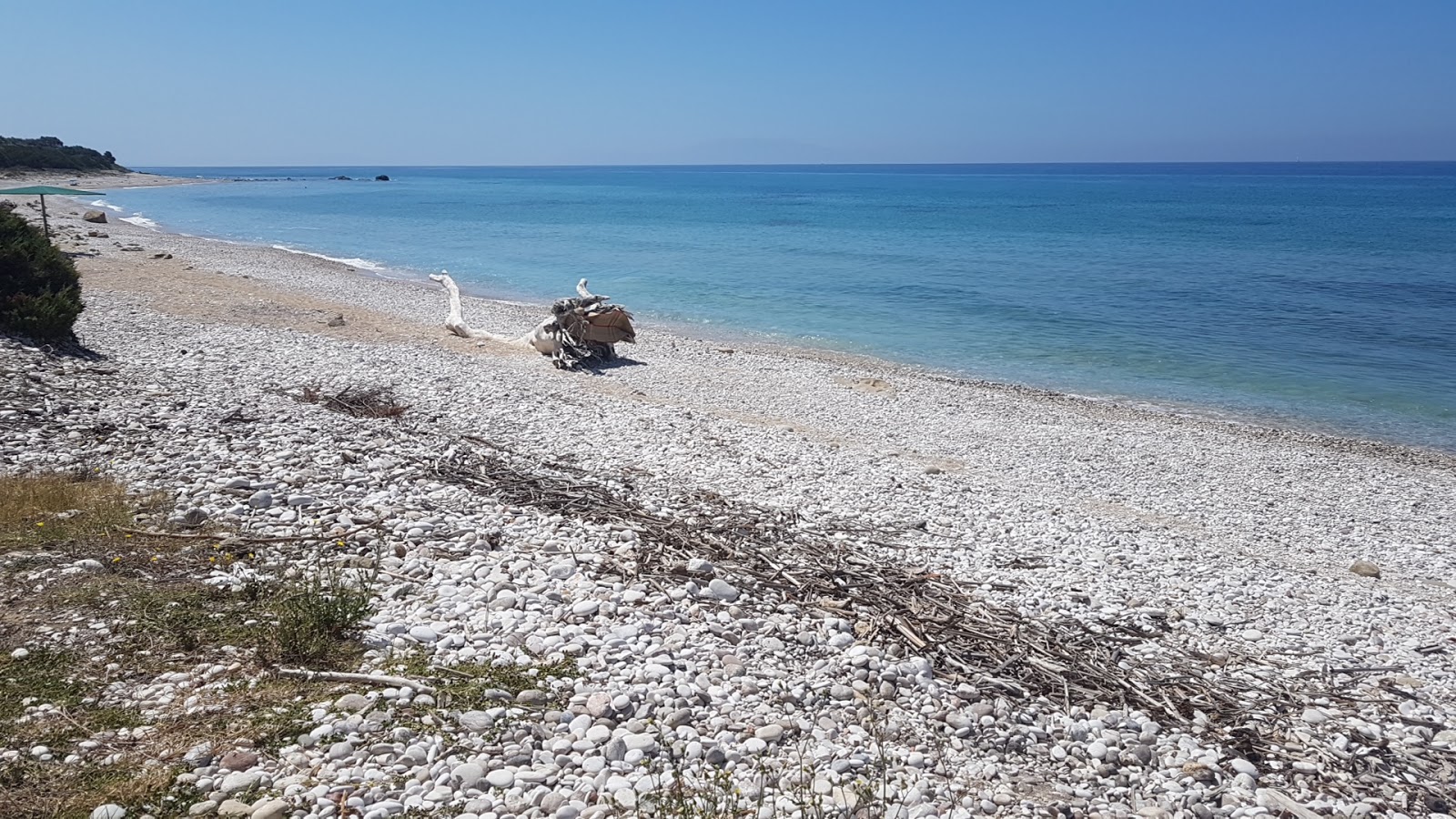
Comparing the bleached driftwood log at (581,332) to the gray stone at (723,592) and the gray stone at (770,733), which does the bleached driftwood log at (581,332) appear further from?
the gray stone at (770,733)

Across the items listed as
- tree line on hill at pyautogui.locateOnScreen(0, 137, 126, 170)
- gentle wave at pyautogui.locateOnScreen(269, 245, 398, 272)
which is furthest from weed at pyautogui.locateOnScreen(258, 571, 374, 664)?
tree line on hill at pyautogui.locateOnScreen(0, 137, 126, 170)

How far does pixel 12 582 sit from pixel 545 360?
1224cm

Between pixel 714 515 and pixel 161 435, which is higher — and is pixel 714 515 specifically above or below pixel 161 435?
below

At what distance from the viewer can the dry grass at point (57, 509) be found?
6867 millimetres

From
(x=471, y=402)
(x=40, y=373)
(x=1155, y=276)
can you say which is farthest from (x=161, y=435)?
(x=1155, y=276)

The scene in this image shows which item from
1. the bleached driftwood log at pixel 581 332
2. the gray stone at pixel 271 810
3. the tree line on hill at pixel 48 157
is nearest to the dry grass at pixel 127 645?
the gray stone at pixel 271 810

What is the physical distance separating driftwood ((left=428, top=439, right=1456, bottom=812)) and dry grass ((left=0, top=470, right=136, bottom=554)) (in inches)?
118

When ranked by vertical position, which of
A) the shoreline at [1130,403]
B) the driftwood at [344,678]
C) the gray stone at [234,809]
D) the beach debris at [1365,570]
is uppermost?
the driftwood at [344,678]

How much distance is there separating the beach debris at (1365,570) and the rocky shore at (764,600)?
0.04m

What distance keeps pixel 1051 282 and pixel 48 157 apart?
103 metres

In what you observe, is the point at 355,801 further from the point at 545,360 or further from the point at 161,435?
the point at 545,360

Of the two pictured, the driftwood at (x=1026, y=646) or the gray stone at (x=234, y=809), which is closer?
the gray stone at (x=234, y=809)

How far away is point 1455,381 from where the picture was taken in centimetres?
1997

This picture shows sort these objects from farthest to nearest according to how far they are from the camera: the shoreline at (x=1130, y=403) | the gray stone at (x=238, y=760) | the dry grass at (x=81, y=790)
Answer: the shoreline at (x=1130, y=403) → the gray stone at (x=238, y=760) → the dry grass at (x=81, y=790)
